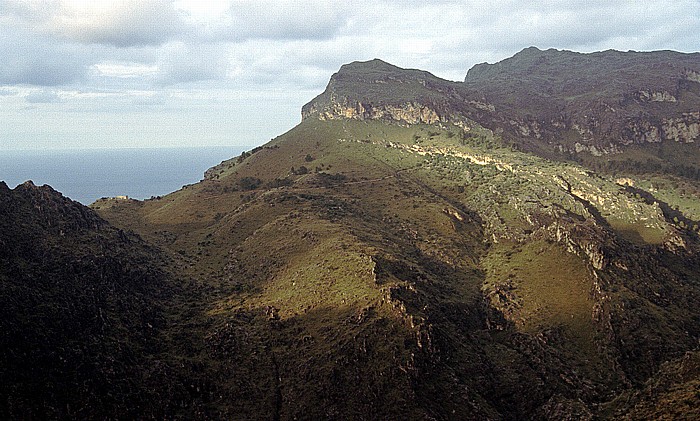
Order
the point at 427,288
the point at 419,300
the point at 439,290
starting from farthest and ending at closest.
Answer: the point at 439,290 < the point at 427,288 < the point at 419,300

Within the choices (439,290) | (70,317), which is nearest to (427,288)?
(439,290)

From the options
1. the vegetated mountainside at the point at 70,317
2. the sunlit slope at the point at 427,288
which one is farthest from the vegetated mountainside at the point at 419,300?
the vegetated mountainside at the point at 70,317

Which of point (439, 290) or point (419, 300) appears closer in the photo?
point (419, 300)

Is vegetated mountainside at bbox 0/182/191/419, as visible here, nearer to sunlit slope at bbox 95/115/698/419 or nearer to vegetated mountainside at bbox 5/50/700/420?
vegetated mountainside at bbox 5/50/700/420

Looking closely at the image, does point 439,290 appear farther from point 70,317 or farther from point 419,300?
point 70,317

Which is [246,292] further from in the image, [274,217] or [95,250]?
[274,217]

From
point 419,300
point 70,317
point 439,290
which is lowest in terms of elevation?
point 439,290

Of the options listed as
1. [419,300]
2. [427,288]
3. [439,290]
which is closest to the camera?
[419,300]

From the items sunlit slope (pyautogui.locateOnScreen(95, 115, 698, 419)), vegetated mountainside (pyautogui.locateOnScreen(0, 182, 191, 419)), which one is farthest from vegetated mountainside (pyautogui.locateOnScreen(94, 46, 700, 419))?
vegetated mountainside (pyautogui.locateOnScreen(0, 182, 191, 419))
